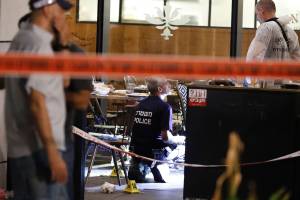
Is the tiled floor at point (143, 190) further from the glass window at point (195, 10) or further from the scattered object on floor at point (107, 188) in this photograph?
the glass window at point (195, 10)

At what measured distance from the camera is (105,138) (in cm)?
823

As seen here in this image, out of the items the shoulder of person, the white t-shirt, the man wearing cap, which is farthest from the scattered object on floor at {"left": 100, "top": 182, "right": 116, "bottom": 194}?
the man wearing cap

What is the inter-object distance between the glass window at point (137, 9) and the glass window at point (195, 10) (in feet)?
1.05

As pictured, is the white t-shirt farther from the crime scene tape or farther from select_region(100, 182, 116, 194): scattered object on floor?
the crime scene tape

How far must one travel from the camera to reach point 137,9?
12.7 metres

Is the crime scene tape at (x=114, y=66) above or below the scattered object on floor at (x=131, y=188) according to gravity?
above

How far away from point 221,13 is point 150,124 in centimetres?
470

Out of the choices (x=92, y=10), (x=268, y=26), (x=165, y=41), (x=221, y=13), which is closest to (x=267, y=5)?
(x=268, y=26)

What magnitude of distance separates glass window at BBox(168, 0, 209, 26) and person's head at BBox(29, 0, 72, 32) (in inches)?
369

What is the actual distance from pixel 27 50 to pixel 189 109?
3417 millimetres

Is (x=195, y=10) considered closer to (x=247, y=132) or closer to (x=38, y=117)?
(x=247, y=132)

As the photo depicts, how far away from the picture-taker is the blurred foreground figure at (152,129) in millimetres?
8250

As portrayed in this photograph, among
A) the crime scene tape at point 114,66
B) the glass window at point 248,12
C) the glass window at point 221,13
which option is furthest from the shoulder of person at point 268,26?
the glass window at point 221,13

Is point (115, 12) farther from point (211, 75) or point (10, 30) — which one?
point (211, 75)
